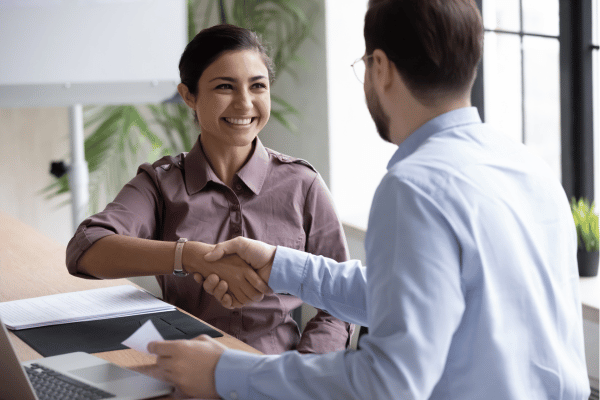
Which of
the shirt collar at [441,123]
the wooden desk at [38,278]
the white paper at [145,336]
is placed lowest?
the wooden desk at [38,278]

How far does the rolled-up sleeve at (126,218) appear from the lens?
5.12 feet

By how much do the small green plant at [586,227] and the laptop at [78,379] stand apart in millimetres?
1615

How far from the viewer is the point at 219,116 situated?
1.66 m

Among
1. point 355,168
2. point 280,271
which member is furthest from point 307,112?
point 280,271

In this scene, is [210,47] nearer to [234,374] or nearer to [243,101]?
[243,101]

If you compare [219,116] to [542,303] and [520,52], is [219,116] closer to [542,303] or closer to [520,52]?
[542,303]

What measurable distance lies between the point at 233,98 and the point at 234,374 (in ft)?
3.07

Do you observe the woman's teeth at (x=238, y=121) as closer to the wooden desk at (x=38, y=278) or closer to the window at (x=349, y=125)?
the wooden desk at (x=38, y=278)

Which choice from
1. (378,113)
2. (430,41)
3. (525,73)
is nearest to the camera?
(430,41)

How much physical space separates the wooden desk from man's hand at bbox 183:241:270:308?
0.12 metres

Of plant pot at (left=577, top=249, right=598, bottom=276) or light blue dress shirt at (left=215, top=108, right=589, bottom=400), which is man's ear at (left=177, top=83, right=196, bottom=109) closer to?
light blue dress shirt at (left=215, top=108, right=589, bottom=400)

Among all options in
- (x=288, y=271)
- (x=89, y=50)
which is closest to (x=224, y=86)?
(x=288, y=271)

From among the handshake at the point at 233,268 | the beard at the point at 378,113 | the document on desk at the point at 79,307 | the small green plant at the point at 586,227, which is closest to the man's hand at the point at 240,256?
the handshake at the point at 233,268

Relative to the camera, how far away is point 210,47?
1656mm
